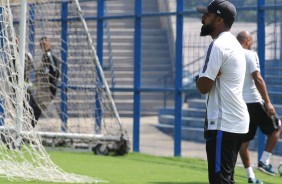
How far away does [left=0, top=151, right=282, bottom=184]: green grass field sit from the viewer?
11.1 m

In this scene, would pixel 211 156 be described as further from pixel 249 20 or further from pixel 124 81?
pixel 124 81

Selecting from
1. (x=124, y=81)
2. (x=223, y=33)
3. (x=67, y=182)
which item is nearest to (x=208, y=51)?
(x=223, y=33)

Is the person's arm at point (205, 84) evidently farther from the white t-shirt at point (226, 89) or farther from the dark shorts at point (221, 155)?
the dark shorts at point (221, 155)

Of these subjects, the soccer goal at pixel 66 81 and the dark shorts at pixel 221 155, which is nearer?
the dark shorts at pixel 221 155

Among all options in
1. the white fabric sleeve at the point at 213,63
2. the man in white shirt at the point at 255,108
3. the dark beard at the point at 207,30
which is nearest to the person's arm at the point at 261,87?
the man in white shirt at the point at 255,108

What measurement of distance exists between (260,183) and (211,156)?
3794mm

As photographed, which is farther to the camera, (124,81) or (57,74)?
(124,81)

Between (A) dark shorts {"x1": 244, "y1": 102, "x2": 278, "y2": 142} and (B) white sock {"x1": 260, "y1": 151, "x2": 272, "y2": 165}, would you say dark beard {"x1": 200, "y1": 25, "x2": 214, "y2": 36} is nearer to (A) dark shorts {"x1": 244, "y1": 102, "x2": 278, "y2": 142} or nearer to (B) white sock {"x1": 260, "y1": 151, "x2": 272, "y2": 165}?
(A) dark shorts {"x1": 244, "y1": 102, "x2": 278, "y2": 142}

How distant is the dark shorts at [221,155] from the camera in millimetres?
7074

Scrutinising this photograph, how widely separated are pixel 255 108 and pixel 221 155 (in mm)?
4352

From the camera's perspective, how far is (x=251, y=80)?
1101 centimetres

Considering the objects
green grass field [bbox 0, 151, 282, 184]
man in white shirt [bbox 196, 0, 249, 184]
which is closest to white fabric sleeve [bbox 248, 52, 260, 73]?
green grass field [bbox 0, 151, 282, 184]

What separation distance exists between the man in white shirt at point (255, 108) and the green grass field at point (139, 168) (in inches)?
13.1

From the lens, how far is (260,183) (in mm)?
10750
